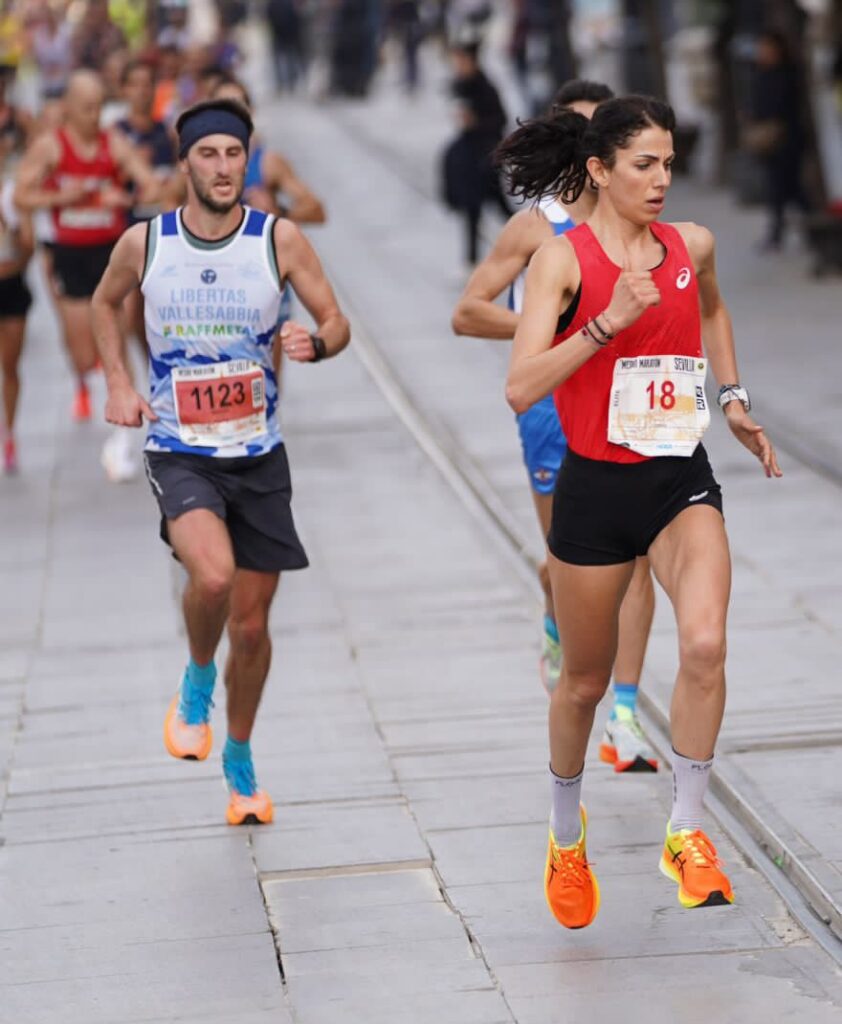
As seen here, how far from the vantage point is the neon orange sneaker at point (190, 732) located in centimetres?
652

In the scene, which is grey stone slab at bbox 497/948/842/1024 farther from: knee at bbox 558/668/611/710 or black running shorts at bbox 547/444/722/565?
black running shorts at bbox 547/444/722/565

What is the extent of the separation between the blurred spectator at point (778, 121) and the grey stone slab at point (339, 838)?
13.5 m

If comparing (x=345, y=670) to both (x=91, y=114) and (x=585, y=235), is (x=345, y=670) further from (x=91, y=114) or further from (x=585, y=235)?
(x=91, y=114)

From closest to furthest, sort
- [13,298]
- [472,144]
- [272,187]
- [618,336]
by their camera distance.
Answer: [618,336] → [272,187] → [13,298] → [472,144]

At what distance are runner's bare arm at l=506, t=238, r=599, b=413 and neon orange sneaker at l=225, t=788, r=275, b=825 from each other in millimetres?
1870

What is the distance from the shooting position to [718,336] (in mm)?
5801

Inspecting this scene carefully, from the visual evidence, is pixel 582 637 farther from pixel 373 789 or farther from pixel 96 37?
pixel 96 37

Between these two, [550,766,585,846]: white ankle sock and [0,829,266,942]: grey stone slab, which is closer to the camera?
[550,766,585,846]: white ankle sock

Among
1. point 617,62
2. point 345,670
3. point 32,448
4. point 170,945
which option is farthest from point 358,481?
point 617,62

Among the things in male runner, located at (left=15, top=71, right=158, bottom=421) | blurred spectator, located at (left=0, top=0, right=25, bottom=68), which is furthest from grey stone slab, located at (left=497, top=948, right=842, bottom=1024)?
blurred spectator, located at (left=0, top=0, right=25, bottom=68)

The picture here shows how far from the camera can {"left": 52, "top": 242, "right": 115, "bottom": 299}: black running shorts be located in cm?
1234

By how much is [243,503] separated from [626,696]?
1334mm

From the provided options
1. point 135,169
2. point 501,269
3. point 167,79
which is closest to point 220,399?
point 501,269

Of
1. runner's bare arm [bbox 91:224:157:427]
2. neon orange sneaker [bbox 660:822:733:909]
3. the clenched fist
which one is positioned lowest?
neon orange sneaker [bbox 660:822:733:909]
